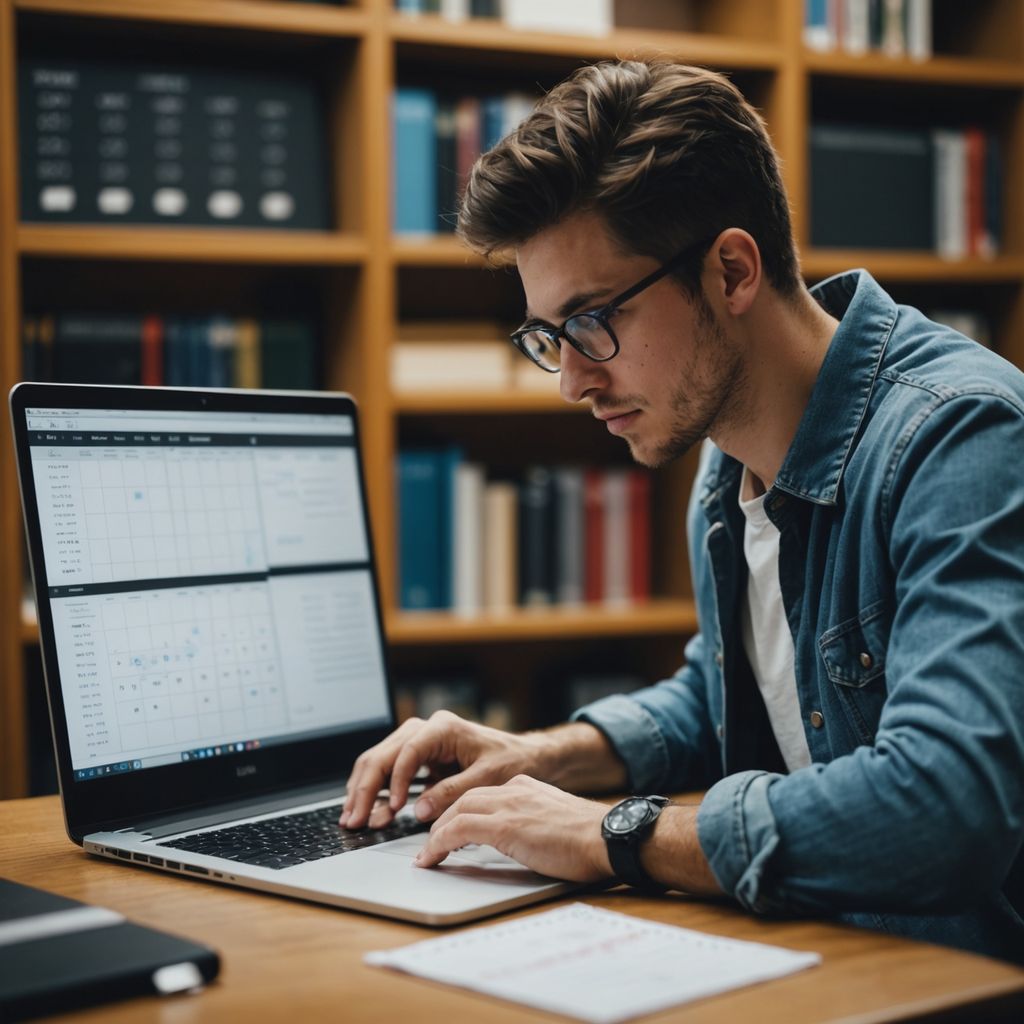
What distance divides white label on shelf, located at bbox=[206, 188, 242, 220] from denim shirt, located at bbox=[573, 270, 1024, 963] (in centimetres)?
128

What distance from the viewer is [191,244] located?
234cm

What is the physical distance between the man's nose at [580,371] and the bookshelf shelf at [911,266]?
150 cm

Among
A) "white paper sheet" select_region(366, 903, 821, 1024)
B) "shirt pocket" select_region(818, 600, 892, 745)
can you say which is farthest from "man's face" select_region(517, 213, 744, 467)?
"white paper sheet" select_region(366, 903, 821, 1024)

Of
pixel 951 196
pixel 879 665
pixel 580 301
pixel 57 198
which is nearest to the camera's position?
pixel 879 665

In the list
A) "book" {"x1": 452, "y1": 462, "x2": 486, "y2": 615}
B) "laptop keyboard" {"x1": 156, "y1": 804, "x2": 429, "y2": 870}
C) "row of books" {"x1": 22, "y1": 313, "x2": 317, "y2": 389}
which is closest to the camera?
"laptop keyboard" {"x1": 156, "y1": 804, "x2": 429, "y2": 870}

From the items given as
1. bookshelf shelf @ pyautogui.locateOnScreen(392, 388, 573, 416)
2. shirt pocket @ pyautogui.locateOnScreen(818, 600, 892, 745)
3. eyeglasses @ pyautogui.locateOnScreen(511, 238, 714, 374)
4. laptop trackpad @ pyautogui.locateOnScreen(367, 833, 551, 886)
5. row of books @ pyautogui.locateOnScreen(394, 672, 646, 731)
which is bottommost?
row of books @ pyautogui.locateOnScreen(394, 672, 646, 731)

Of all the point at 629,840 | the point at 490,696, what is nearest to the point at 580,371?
the point at 629,840

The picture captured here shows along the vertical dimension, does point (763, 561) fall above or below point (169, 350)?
below

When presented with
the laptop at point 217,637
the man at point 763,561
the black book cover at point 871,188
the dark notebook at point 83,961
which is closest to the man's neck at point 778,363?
the man at point 763,561

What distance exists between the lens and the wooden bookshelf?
2256 millimetres

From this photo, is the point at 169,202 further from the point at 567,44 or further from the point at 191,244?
the point at 567,44

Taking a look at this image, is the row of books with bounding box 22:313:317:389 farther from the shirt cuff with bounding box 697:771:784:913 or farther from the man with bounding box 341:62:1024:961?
the shirt cuff with bounding box 697:771:784:913

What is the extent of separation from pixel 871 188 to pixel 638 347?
1.76 meters

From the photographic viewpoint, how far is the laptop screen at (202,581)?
1129mm
